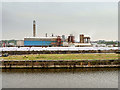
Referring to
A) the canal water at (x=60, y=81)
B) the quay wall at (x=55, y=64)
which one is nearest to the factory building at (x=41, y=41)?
the quay wall at (x=55, y=64)

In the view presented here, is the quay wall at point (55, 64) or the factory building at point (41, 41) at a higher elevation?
the factory building at point (41, 41)

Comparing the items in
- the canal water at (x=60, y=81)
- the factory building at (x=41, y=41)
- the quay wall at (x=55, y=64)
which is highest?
the factory building at (x=41, y=41)

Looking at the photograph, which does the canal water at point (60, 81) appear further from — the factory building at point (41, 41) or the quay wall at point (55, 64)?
the factory building at point (41, 41)

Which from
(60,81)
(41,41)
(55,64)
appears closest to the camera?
(60,81)

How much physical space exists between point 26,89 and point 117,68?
1655cm

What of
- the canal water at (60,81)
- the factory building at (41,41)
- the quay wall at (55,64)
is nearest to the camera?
the canal water at (60,81)

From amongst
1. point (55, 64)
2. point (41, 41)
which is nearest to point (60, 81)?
point (55, 64)

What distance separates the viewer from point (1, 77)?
23672mm

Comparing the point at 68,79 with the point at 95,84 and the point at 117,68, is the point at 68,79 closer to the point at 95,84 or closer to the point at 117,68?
the point at 95,84

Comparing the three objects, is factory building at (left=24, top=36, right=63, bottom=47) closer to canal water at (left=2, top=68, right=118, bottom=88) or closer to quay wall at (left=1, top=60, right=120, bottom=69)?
quay wall at (left=1, top=60, right=120, bottom=69)

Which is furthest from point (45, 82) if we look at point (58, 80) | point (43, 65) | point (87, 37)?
point (87, 37)

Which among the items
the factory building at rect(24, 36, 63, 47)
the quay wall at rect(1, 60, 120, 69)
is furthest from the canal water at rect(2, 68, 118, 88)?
the factory building at rect(24, 36, 63, 47)

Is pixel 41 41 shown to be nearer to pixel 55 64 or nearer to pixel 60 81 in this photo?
pixel 55 64

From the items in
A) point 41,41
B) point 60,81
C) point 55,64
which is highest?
point 41,41
